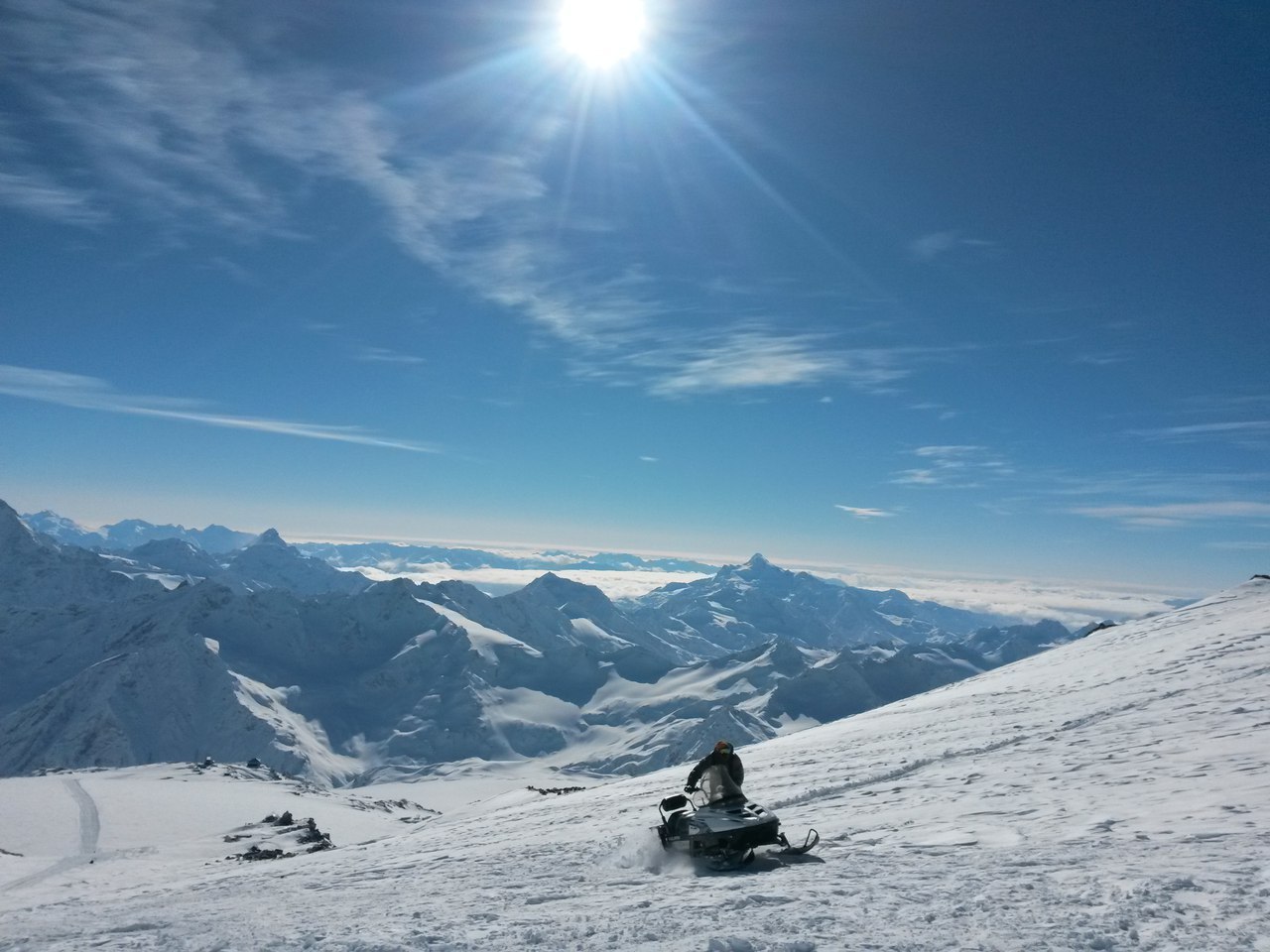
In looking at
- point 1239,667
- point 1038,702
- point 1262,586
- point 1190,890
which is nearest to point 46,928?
point 1190,890

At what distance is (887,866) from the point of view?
35.3 ft

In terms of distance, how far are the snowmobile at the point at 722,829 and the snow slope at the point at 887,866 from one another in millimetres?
356

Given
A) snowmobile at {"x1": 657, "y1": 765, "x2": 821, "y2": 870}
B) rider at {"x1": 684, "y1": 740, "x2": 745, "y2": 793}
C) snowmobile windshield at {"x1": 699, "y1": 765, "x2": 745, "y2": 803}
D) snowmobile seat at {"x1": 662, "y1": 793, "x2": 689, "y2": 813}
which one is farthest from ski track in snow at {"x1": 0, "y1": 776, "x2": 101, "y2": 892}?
snowmobile windshield at {"x1": 699, "y1": 765, "x2": 745, "y2": 803}

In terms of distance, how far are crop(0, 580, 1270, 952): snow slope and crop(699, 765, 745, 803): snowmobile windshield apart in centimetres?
129

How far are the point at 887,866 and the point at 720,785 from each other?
11.2 feet

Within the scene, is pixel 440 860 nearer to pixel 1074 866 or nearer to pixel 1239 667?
pixel 1074 866

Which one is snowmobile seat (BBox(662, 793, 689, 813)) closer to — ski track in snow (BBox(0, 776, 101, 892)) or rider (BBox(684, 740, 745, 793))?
rider (BBox(684, 740, 745, 793))

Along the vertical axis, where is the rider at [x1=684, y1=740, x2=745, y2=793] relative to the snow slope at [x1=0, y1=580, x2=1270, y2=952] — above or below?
above

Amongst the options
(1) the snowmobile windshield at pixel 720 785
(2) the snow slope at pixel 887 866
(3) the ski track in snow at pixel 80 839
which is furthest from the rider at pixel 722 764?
(3) the ski track in snow at pixel 80 839

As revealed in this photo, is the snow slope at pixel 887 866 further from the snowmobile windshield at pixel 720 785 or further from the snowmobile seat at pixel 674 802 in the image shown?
the snowmobile windshield at pixel 720 785

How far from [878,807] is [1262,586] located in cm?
3332

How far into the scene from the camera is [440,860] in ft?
55.0

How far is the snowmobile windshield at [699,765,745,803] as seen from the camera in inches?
523

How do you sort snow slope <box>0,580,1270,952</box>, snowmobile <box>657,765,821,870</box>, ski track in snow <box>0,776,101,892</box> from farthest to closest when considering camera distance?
ski track in snow <box>0,776,101,892</box> < snowmobile <box>657,765,821,870</box> < snow slope <box>0,580,1270,952</box>
